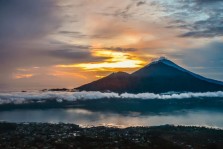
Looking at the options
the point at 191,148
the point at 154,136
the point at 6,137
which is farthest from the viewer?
the point at 154,136

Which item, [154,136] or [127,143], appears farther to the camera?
[154,136]

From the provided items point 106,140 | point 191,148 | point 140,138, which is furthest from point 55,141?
point 191,148

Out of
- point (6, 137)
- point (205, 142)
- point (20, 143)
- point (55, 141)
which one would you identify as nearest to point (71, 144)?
point (55, 141)

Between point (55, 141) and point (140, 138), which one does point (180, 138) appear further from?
point (55, 141)

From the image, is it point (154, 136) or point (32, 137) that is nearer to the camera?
point (32, 137)

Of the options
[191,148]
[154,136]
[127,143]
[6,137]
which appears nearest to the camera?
[191,148]

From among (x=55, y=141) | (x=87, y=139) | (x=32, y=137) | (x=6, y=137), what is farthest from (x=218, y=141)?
(x=6, y=137)

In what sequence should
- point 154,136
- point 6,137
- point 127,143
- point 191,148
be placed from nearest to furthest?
1. point 191,148
2. point 127,143
3. point 6,137
4. point 154,136

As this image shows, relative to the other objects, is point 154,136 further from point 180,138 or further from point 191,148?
point 191,148
